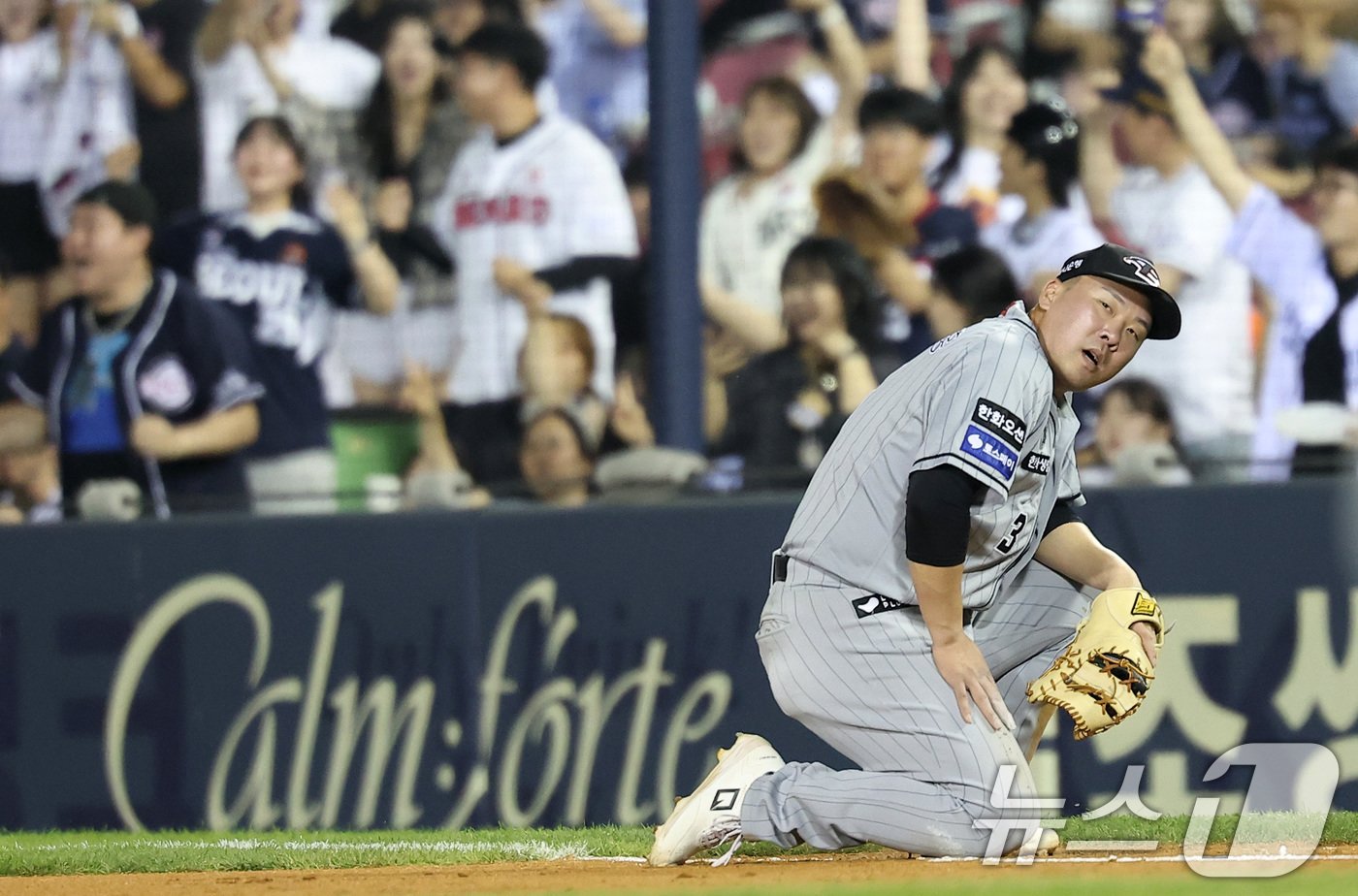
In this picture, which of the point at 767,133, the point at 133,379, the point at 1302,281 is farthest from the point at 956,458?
the point at 133,379

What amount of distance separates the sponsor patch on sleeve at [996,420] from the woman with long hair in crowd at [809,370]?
268 centimetres

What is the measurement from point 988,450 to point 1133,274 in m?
0.50

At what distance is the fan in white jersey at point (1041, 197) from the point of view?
673 centimetres

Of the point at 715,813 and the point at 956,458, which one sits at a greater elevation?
the point at 956,458

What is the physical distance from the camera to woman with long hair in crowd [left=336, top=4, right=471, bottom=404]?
711 cm

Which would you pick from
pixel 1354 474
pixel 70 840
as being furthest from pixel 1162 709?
pixel 70 840

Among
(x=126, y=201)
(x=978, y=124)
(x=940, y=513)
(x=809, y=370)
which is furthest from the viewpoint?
(x=126, y=201)

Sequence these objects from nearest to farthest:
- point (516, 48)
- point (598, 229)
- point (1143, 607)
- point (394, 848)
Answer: point (1143, 607)
point (394, 848)
point (598, 229)
point (516, 48)

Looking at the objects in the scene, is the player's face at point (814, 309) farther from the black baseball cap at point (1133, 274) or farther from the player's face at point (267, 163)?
the black baseball cap at point (1133, 274)

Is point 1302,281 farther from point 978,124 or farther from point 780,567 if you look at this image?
point 780,567

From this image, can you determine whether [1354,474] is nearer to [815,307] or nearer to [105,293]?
[815,307]

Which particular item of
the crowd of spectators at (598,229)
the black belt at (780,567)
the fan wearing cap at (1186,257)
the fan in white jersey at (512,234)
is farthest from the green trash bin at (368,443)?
the black belt at (780,567)

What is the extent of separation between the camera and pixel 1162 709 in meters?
5.94

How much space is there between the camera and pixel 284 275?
7.17 meters
